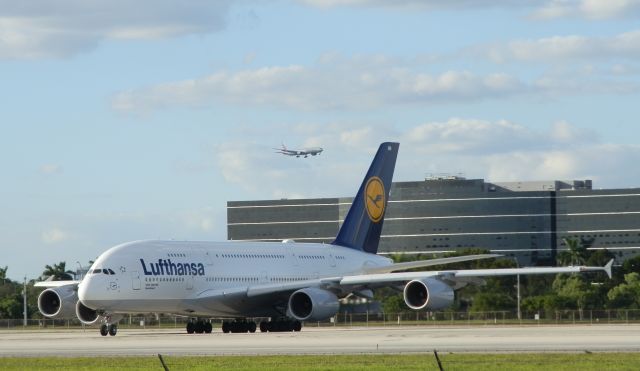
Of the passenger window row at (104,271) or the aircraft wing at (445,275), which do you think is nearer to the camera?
the passenger window row at (104,271)

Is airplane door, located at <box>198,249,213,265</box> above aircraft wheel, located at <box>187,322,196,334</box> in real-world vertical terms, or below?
above

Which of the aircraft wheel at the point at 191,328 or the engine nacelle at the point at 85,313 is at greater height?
the engine nacelle at the point at 85,313

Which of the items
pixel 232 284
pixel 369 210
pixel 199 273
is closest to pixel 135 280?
pixel 199 273

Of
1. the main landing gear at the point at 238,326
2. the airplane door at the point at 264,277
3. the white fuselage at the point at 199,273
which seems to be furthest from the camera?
the airplane door at the point at 264,277

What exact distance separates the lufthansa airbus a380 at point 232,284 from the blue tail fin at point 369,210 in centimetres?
298

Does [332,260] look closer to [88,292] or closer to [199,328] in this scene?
[199,328]

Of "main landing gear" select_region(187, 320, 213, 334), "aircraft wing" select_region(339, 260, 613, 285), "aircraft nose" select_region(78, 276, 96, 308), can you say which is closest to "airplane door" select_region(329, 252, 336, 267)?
"aircraft wing" select_region(339, 260, 613, 285)

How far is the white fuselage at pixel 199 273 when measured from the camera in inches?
2379

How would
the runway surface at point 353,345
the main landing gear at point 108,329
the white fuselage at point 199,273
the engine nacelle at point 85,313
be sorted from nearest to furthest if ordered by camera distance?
the runway surface at point 353,345 → the white fuselage at point 199,273 → the main landing gear at point 108,329 → the engine nacelle at point 85,313

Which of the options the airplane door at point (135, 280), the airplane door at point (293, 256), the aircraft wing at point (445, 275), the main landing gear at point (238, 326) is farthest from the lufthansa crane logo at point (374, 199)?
the airplane door at point (135, 280)

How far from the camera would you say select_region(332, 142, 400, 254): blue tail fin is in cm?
7494

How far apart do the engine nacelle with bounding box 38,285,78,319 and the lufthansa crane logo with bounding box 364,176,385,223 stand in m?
17.0

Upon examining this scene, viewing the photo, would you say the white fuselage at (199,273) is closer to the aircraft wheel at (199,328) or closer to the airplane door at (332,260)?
the airplane door at (332,260)

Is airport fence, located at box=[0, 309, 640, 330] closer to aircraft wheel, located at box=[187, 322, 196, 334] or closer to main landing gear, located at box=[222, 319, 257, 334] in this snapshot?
main landing gear, located at box=[222, 319, 257, 334]
